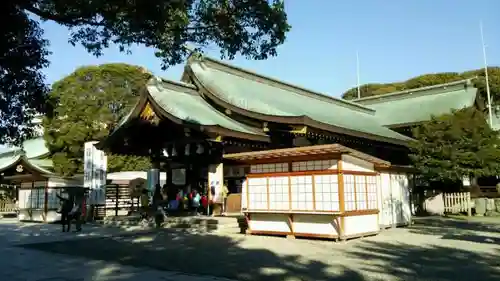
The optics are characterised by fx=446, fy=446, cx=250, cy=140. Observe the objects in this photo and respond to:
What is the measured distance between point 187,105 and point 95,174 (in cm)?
631

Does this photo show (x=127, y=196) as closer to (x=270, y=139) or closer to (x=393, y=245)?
(x=270, y=139)

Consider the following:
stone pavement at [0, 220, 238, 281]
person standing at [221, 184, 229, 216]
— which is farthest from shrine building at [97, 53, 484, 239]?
stone pavement at [0, 220, 238, 281]

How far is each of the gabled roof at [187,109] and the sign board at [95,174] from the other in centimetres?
344

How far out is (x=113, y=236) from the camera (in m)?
15.7

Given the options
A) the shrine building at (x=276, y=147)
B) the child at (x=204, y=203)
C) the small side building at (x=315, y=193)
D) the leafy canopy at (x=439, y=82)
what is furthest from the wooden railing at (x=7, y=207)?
the leafy canopy at (x=439, y=82)

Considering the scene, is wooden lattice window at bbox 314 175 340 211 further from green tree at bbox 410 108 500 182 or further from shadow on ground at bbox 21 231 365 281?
green tree at bbox 410 108 500 182

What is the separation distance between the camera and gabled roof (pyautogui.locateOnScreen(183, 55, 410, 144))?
62.8 ft

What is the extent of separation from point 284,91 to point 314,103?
2003 millimetres

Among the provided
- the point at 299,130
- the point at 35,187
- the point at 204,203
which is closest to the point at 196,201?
the point at 204,203

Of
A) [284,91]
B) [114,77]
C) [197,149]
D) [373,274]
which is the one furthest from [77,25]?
[114,77]

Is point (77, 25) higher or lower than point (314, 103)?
lower

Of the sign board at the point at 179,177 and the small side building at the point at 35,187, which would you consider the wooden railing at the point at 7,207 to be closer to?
the small side building at the point at 35,187

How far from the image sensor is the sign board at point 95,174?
2200 centimetres

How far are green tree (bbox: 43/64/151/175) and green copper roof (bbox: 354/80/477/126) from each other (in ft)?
65.4
